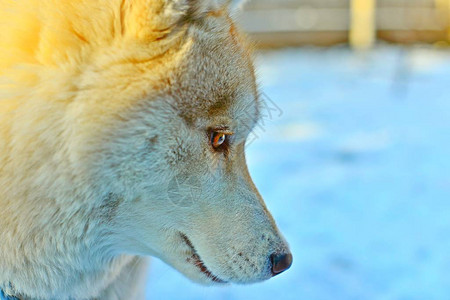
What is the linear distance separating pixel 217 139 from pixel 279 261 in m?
0.47

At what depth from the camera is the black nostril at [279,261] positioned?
207 centimetres

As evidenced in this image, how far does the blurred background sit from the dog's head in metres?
0.41

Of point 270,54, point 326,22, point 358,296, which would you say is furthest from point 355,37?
point 358,296

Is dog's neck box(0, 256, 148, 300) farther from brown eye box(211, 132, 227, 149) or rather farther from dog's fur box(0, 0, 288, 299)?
brown eye box(211, 132, 227, 149)

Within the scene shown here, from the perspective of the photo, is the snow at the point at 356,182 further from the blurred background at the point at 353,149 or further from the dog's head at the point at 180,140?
the dog's head at the point at 180,140

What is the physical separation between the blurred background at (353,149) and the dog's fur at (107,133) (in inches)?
20.6

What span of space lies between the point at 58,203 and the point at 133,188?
218 mm

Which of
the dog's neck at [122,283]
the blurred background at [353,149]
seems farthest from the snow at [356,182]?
the dog's neck at [122,283]

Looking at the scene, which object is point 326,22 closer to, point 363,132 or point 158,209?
point 363,132

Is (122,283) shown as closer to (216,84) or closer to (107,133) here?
(107,133)

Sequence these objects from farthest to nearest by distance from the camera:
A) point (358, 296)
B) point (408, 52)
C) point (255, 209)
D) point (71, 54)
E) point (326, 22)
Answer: point (326, 22) → point (408, 52) → point (358, 296) → point (255, 209) → point (71, 54)

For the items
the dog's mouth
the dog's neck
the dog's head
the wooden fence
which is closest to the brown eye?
the dog's head

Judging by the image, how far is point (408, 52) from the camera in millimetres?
10680

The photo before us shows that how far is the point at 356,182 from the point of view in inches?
228
